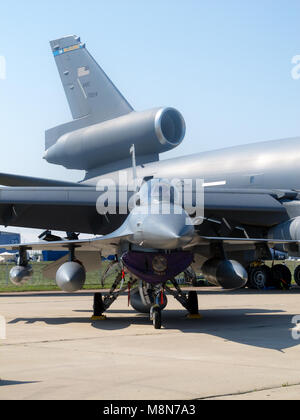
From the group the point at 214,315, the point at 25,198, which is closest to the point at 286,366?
the point at 214,315

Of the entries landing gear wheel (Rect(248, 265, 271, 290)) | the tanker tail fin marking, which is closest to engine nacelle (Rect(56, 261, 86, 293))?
landing gear wheel (Rect(248, 265, 271, 290))

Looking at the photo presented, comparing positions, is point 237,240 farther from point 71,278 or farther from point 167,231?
point 71,278

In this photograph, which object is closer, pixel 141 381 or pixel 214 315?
pixel 141 381

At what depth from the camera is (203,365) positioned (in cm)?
750

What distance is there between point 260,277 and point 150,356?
1547cm

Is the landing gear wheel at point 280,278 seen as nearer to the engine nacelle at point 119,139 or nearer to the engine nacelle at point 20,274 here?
the engine nacelle at point 119,139

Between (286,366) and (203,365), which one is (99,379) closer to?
(203,365)

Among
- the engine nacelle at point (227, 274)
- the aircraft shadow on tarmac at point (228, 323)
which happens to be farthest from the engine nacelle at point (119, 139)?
the engine nacelle at point (227, 274)

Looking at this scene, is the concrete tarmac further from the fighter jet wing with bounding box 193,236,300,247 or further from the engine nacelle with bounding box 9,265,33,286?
the fighter jet wing with bounding box 193,236,300,247

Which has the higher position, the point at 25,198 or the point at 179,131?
the point at 179,131

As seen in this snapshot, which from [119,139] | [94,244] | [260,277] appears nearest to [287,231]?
[260,277]

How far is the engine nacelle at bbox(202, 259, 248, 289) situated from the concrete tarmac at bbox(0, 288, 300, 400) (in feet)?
2.64

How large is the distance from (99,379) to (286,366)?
2249 mm
